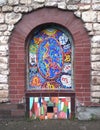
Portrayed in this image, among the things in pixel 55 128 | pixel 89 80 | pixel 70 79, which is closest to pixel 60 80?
pixel 70 79

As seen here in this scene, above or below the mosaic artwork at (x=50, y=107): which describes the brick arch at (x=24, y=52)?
above

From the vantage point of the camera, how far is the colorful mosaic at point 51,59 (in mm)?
6949

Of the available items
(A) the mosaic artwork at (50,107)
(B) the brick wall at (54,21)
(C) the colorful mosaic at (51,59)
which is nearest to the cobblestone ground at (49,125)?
(A) the mosaic artwork at (50,107)

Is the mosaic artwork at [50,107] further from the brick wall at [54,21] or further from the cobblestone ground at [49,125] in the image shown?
the brick wall at [54,21]

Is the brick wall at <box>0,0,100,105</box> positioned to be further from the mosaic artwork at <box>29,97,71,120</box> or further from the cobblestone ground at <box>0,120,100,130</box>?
the cobblestone ground at <box>0,120,100,130</box>

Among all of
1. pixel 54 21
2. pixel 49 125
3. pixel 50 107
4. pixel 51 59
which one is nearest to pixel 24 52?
pixel 51 59

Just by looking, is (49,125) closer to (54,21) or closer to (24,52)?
(24,52)

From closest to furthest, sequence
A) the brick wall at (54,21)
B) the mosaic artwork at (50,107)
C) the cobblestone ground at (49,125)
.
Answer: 1. the cobblestone ground at (49,125)
2. the brick wall at (54,21)
3. the mosaic artwork at (50,107)

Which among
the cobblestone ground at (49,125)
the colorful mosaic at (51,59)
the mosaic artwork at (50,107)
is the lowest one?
the cobblestone ground at (49,125)

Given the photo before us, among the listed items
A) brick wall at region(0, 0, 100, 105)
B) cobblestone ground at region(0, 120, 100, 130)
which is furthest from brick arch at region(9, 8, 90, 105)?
cobblestone ground at region(0, 120, 100, 130)

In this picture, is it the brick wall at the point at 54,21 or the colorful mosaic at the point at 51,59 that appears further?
the colorful mosaic at the point at 51,59

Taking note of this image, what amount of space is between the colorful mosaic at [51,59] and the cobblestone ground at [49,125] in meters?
0.77

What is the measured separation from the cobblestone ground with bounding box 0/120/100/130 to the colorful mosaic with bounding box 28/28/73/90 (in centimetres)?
77

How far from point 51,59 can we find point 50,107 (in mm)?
1072
